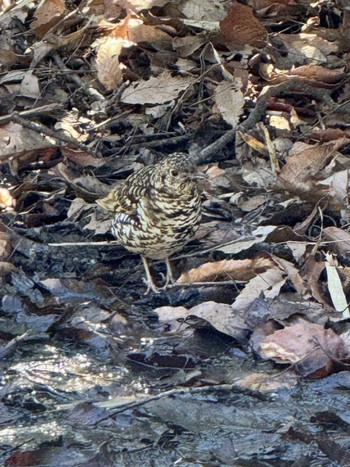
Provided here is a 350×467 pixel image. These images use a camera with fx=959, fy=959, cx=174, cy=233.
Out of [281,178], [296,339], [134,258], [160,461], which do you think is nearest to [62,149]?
[134,258]

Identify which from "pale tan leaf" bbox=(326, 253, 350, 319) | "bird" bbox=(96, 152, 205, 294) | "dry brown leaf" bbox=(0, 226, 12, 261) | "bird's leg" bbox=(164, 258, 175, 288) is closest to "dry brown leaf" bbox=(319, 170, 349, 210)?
"pale tan leaf" bbox=(326, 253, 350, 319)

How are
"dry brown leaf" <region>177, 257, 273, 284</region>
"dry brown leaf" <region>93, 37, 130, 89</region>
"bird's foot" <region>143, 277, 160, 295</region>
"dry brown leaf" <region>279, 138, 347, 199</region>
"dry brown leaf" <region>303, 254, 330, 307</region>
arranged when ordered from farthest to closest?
"dry brown leaf" <region>93, 37, 130, 89</region>
"dry brown leaf" <region>279, 138, 347, 199</region>
"bird's foot" <region>143, 277, 160, 295</region>
"dry brown leaf" <region>177, 257, 273, 284</region>
"dry brown leaf" <region>303, 254, 330, 307</region>

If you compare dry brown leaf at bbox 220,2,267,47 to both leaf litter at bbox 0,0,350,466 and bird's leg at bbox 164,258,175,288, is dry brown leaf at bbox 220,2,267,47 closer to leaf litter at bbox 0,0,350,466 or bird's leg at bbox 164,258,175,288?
leaf litter at bbox 0,0,350,466

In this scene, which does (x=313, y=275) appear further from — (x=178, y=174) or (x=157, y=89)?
(x=157, y=89)

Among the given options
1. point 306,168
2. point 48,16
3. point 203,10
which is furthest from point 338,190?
point 48,16

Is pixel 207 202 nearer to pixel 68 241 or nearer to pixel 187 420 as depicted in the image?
pixel 68 241

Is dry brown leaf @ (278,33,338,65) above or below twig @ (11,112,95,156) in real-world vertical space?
above
